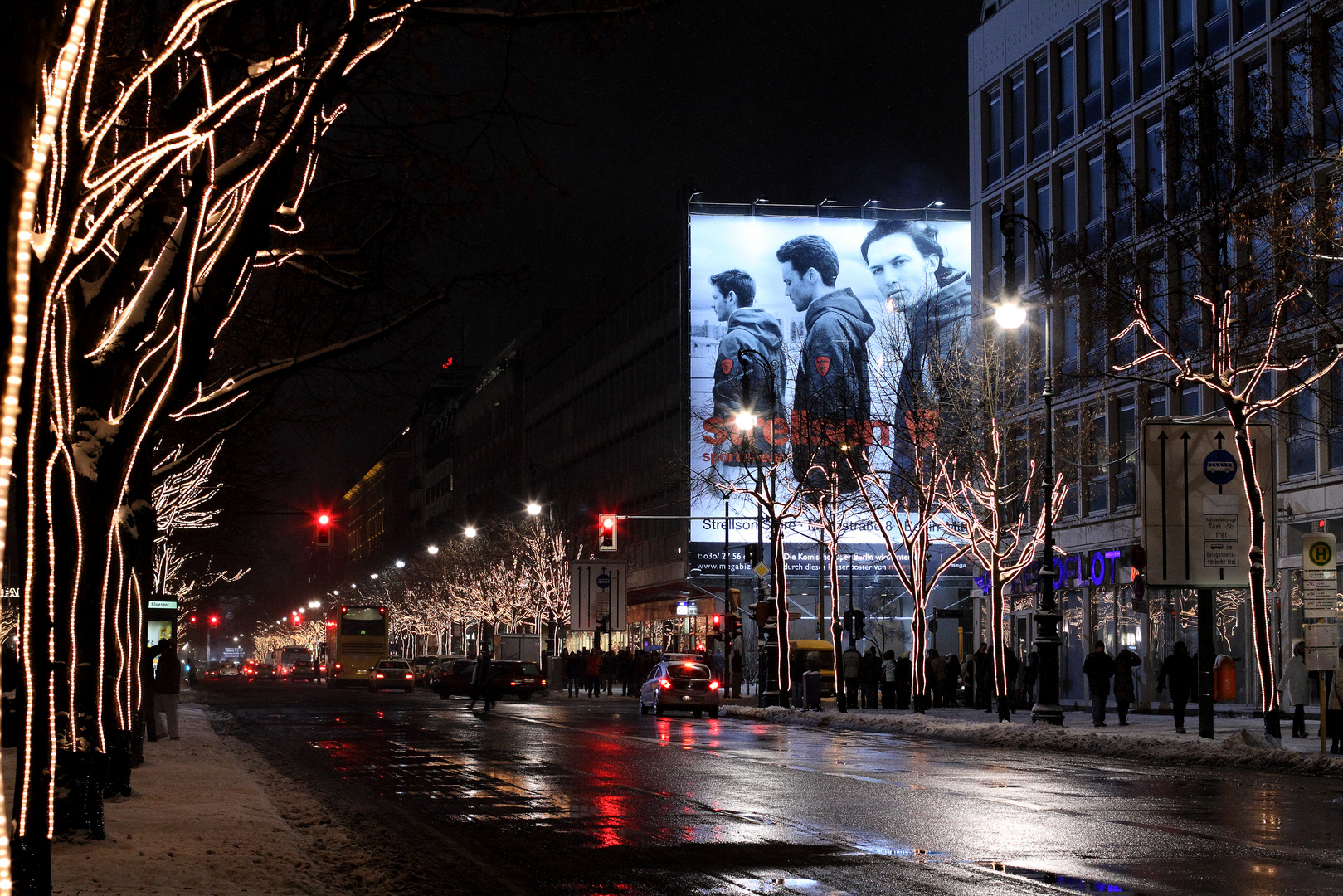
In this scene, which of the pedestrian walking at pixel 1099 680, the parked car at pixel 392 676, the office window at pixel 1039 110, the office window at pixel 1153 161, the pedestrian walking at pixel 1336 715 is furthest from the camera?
the parked car at pixel 392 676

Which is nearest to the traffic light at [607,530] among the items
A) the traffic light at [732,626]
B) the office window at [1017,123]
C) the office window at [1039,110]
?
the traffic light at [732,626]

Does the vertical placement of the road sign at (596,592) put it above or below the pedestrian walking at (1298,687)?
above

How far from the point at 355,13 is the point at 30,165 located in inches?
175

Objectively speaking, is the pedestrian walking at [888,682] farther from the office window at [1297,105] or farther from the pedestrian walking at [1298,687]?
the pedestrian walking at [1298,687]

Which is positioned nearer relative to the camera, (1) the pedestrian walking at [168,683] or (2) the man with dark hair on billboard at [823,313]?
(1) the pedestrian walking at [168,683]

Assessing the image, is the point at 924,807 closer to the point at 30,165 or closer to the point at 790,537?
the point at 30,165

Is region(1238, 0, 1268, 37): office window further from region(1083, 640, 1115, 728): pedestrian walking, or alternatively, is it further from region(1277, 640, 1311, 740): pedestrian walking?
region(1277, 640, 1311, 740): pedestrian walking

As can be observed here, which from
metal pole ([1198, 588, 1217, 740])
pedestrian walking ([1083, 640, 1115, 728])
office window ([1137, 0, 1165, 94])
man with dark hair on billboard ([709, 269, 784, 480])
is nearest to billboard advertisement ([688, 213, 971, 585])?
man with dark hair on billboard ([709, 269, 784, 480])

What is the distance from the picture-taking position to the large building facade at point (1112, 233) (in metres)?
34.7

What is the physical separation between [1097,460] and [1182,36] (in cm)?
1065

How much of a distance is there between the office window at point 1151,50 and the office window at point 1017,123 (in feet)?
21.4

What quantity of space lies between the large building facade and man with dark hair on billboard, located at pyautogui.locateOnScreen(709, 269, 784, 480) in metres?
24.3

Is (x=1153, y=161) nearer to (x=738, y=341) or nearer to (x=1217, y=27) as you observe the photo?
(x=1217, y=27)

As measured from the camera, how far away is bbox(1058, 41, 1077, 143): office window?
45.3 m
